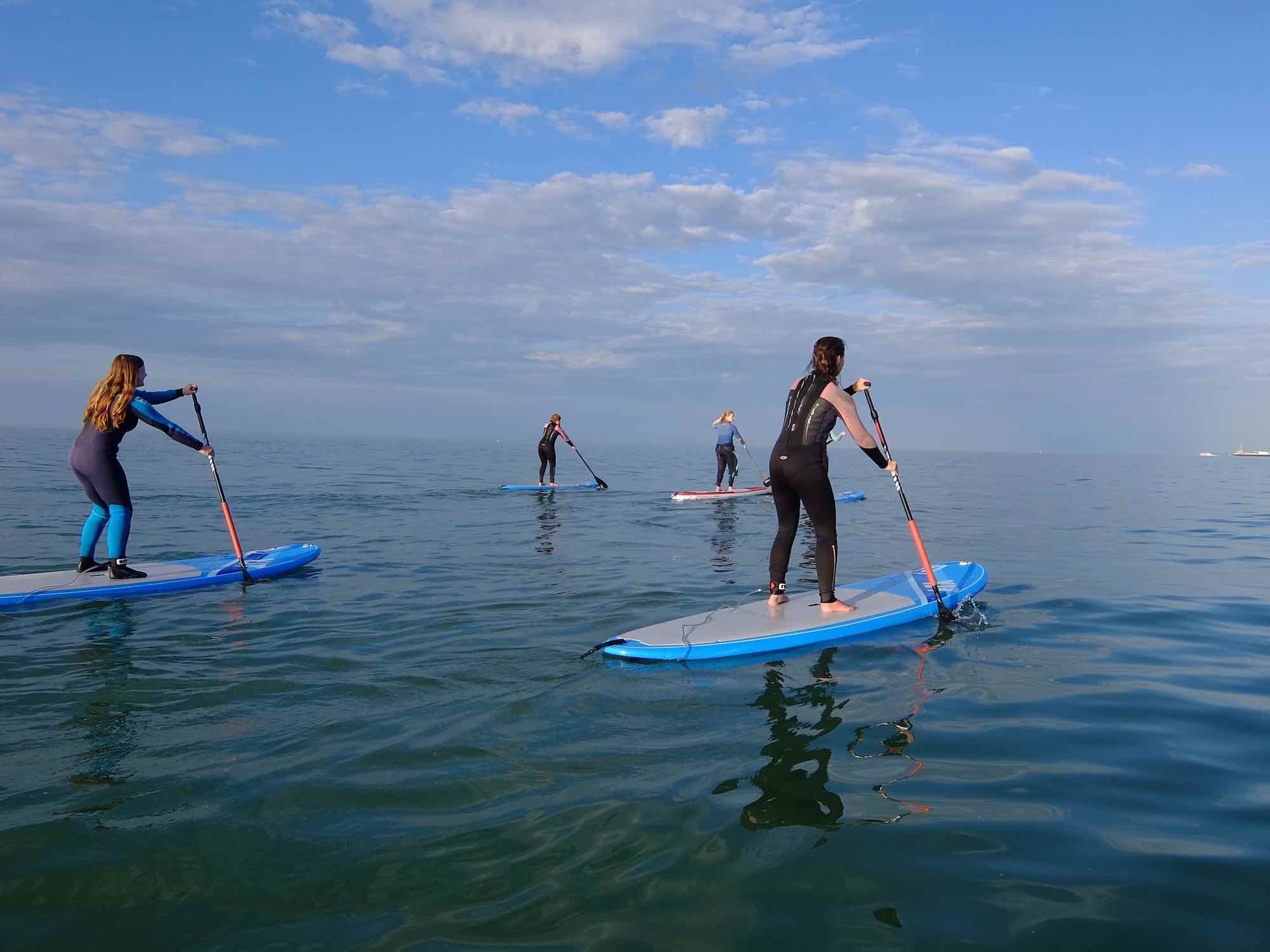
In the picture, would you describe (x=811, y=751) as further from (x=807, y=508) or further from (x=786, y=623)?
(x=807, y=508)

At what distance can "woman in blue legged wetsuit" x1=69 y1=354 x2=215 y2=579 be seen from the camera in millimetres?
8125

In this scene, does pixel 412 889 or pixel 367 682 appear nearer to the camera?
pixel 412 889

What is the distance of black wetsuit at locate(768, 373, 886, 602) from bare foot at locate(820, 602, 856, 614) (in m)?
0.04

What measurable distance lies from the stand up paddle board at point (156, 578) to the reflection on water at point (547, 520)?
3.44m

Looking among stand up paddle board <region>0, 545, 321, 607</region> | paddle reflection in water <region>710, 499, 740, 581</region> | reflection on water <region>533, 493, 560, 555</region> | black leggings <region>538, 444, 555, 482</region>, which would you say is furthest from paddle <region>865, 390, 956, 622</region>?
black leggings <region>538, 444, 555, 482</region>

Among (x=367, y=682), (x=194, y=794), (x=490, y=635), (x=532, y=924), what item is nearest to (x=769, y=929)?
(x=532, y=924)

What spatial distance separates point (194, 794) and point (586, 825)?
1.86m

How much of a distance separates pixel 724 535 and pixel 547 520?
12.8 ft

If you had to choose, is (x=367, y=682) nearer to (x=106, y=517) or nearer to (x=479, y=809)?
(x=479, y=809)

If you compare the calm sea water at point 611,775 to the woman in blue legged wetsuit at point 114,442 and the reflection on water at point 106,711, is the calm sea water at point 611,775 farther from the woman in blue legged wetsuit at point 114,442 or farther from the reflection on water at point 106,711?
Result: the woman in blue legged wetsuit at point 114,442

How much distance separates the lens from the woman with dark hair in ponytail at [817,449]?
20.6ft

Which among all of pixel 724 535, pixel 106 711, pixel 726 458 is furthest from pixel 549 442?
pixel 106 711

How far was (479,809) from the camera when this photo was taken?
3.45 metres

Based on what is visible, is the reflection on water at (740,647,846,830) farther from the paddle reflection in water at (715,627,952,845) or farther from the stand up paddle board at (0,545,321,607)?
the stand up paddle board at (0,545,321,607)
